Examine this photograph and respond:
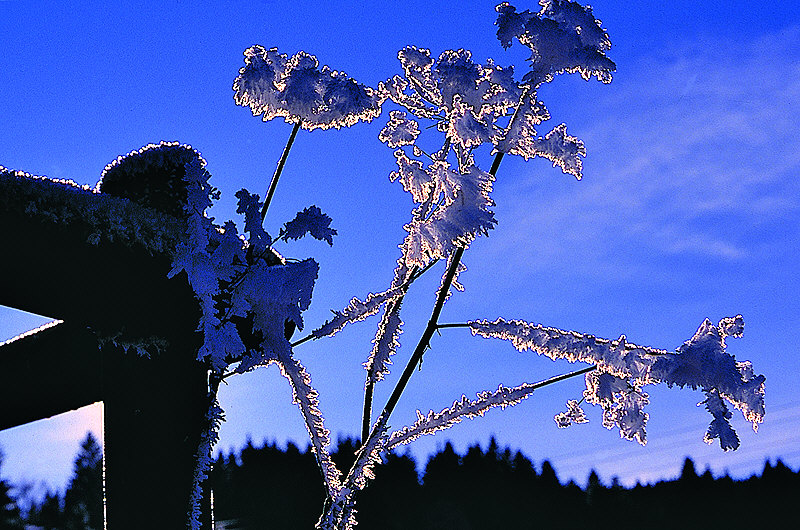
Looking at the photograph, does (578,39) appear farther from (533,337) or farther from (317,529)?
(317,529)

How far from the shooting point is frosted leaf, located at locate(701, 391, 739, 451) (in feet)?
3.51

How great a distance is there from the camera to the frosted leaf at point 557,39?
3.45 feet

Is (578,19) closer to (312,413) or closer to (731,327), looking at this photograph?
(731,327)

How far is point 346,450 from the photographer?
632 cm

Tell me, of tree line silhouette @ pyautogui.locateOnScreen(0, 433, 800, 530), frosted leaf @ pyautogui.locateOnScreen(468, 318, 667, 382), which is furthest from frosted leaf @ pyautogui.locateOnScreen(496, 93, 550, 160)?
tree line silhouette @ pyautogui.locateOnScreen(0, 433, 800, 530)

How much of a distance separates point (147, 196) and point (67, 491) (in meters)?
14.1

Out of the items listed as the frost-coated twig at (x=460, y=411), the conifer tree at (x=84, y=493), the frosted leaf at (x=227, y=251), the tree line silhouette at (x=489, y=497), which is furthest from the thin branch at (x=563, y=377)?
the conifer tree at (x=84, y=493)

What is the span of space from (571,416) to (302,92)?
816 millimetres

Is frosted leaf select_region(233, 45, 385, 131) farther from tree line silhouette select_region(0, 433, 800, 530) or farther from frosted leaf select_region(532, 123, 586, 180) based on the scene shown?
tree line silhouette select_region(0, 433, 800, 530)

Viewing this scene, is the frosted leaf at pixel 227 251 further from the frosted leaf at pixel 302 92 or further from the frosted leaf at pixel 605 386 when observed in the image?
the frosted leaf at pixel 605 386

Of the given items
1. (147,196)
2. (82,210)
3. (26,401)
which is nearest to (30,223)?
(82,210)

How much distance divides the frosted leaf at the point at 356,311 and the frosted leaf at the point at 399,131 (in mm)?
233

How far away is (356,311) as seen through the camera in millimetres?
1118

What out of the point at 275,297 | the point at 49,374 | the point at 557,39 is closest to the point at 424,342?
the point at 275,297
